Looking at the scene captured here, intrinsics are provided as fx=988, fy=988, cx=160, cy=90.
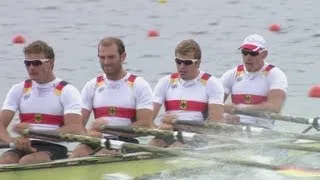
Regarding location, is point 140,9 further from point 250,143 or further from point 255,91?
point 250,143

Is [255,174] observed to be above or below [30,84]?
below

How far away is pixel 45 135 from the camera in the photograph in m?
8.55

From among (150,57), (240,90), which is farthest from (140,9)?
(240,90)

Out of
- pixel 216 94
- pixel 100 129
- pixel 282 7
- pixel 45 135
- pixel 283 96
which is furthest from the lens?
pixel 282 7

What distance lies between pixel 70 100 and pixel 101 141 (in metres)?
0.47

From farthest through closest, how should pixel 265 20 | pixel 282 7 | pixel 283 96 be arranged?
1. pixel 282 7
2. pixel 265 20
3. pixel 283 96

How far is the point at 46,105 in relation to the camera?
28.9 feet

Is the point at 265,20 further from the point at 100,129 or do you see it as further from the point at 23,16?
the point at 100,129

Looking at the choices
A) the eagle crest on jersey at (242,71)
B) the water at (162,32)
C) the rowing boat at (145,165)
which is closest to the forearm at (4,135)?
the rowing boat at (145,165)

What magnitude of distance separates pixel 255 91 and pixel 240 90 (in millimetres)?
170

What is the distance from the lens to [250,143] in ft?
29.8

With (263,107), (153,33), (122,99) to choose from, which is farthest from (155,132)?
(153,33)

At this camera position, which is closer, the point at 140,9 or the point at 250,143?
the point at 250,143

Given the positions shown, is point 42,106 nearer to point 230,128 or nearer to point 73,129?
point 73,129
